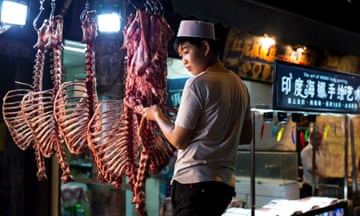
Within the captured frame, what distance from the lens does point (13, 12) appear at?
11.2ft

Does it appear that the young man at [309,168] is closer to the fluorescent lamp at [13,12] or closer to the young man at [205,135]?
the young man at [205,135]

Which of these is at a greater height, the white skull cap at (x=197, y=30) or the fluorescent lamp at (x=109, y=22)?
the fluorescent lamp at (x=109, y=22)

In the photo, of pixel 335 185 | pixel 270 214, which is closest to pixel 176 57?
pixel 270 214

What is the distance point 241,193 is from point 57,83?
3698mm

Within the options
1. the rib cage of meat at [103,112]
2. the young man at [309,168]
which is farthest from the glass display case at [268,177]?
the rib cage of meat at [103,112]

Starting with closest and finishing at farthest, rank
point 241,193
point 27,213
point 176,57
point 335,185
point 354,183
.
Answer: point 27,213 → point 176,57 → point 354,183 → point 241,193 → point 335,185

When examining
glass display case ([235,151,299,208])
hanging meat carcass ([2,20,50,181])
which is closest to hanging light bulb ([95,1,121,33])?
hanging meat carcass ([2,20,50,181])

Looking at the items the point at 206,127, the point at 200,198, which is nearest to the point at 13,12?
the point at 206,127

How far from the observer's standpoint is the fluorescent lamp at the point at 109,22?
3.58m

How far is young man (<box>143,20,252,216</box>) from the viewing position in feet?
8.16

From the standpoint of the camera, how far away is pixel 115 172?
3.49 metres

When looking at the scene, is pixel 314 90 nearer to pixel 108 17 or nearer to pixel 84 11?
pixel 108 17

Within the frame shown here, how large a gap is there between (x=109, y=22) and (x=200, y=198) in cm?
172

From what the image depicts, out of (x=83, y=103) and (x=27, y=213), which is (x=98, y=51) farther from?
(x=27, y=213)
